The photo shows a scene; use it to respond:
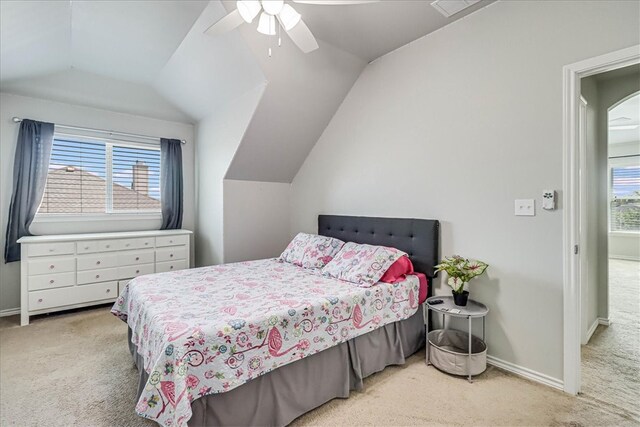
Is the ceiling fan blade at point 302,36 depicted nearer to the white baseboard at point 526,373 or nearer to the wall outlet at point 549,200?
the wall outlet at point 549,200

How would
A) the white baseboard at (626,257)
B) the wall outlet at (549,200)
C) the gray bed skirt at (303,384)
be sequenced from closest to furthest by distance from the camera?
the gray bed skirt at (303,384) < the wall outlet at (549,200) < the white baseboard at (626,257)

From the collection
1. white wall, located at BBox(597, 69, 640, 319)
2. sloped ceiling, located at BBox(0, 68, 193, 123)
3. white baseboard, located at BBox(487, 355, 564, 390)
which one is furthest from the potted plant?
sloped ceiling, located at BBox(0, 68, 193, 123)

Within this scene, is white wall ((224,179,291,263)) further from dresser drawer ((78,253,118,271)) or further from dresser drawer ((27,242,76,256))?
dresser drawer ((27,242,76,256))

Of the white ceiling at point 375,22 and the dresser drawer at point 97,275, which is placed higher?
the white ceiling at point 375,22

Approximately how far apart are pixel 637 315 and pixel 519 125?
2.75 meters

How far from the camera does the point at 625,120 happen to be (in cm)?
501

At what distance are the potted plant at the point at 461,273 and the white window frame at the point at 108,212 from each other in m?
3.78

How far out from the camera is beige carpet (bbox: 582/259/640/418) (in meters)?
1.90

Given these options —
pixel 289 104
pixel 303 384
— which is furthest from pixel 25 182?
pixel 303 384

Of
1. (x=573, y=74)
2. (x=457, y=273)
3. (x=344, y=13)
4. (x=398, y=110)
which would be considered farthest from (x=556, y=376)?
(x=344, y=13)

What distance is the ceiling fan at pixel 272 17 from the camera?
1.70 m

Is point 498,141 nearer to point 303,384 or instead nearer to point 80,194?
point 303,384

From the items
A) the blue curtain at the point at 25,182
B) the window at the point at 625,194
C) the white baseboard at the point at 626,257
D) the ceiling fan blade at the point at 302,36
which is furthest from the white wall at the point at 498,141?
the window at the point at 625,194

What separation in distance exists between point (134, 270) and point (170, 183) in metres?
1.26
